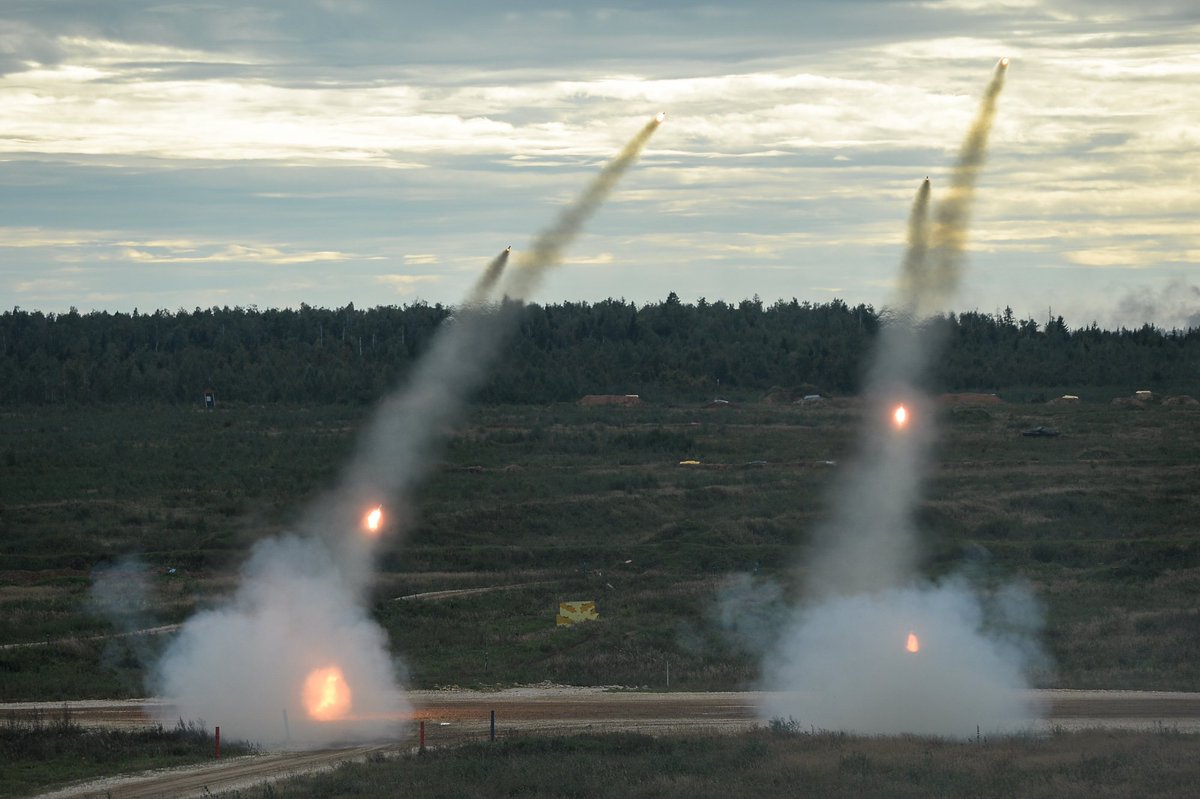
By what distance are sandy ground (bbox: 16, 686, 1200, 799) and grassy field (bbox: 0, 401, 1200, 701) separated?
2.72m

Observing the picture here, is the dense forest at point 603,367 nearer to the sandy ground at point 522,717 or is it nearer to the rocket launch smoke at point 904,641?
the rocket launch smoke at point 904,641

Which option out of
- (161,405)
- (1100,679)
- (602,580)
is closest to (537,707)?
(1100,679)

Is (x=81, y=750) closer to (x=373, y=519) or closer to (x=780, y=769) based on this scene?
(x=373, y=519)

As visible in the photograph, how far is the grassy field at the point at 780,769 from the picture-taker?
30.1 m

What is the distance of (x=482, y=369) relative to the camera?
5231 centimetres

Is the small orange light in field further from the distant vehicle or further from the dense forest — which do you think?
the dense forest

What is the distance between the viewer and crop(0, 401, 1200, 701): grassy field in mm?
51969

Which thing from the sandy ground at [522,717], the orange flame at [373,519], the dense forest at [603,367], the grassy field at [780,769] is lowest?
the grassy field at [780,769]

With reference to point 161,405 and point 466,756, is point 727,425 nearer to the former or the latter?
point 161,405

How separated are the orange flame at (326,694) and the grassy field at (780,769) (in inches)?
310

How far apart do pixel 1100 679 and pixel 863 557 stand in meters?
25.5

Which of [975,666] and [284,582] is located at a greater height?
[284,582]

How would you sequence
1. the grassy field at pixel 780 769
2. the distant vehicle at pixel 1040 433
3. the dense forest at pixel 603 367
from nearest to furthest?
the grassy field at pixel 780 769
the distant vehicle at pixel 1040 433
the dense forest at pixel 603 367

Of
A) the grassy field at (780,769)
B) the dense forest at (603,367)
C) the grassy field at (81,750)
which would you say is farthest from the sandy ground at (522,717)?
the dense forest at (603,367)
